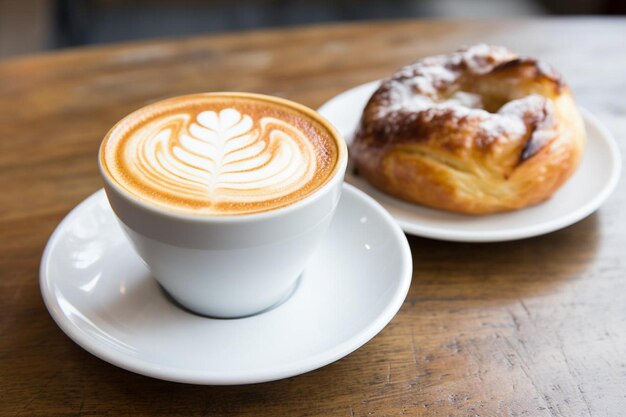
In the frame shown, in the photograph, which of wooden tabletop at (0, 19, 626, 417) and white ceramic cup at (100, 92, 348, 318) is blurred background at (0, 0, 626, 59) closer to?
wooden tabletop at (0, 19, 626, 417)

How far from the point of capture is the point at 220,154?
841 millimetres

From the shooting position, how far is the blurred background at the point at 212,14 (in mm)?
2576

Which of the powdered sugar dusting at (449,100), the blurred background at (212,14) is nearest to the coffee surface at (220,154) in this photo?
the powdered sugar dusting at (449,100)

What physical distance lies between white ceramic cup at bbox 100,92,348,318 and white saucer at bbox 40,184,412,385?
29 mm

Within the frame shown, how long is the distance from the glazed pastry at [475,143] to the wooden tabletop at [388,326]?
0.08 metres

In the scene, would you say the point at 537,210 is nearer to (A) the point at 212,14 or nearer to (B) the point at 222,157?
(B) the point at 222,157

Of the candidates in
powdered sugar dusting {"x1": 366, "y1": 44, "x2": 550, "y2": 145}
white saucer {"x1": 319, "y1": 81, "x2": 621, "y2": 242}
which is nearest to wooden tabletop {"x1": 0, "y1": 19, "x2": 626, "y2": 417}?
white saucer {"x1": 319, "y1": 81, "x2": 621, "y2": 242}

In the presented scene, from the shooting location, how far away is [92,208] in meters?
0.99

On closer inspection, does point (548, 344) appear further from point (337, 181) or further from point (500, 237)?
point (337, 181)

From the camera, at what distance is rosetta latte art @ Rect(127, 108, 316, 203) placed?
77 cm

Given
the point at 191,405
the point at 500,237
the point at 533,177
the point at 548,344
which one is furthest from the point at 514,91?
the point at 191,405

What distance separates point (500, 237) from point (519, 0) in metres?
2.14

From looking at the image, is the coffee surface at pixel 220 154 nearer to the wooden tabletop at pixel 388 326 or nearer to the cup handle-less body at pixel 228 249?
the cup handle-less body at pixel 228 249

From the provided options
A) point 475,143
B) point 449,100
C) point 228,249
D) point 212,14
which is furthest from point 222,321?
point 212,14
